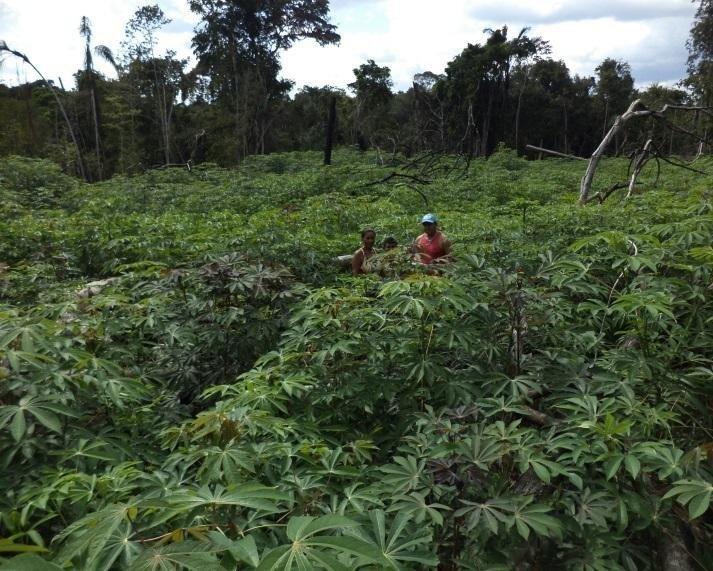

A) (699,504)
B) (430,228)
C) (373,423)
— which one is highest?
(430,228)

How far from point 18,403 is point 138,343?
4.96 ft

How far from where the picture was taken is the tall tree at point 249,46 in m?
26.0

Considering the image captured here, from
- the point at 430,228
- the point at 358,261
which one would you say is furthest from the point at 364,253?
the point at 430,228

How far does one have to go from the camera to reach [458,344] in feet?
8.10

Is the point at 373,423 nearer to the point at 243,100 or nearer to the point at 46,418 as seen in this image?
the point at 46,418

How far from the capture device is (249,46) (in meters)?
27.1

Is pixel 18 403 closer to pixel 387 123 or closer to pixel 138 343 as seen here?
pixel 138 343

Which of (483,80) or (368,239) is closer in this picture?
(368,239)

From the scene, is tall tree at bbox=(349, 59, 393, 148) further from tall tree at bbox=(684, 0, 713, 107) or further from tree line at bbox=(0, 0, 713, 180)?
tall tree at bbox=(684, 0, 713, 107)

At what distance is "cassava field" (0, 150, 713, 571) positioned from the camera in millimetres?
1479

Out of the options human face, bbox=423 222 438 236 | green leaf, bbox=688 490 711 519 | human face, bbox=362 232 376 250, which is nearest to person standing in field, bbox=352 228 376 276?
human face, bbox=362 232 376 250

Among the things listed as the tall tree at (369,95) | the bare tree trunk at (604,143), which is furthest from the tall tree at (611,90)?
the bare tree trunk at (604,143)

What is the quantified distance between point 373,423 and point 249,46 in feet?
92.9

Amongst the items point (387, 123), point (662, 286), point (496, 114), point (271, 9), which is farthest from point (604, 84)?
point (662, 286)
